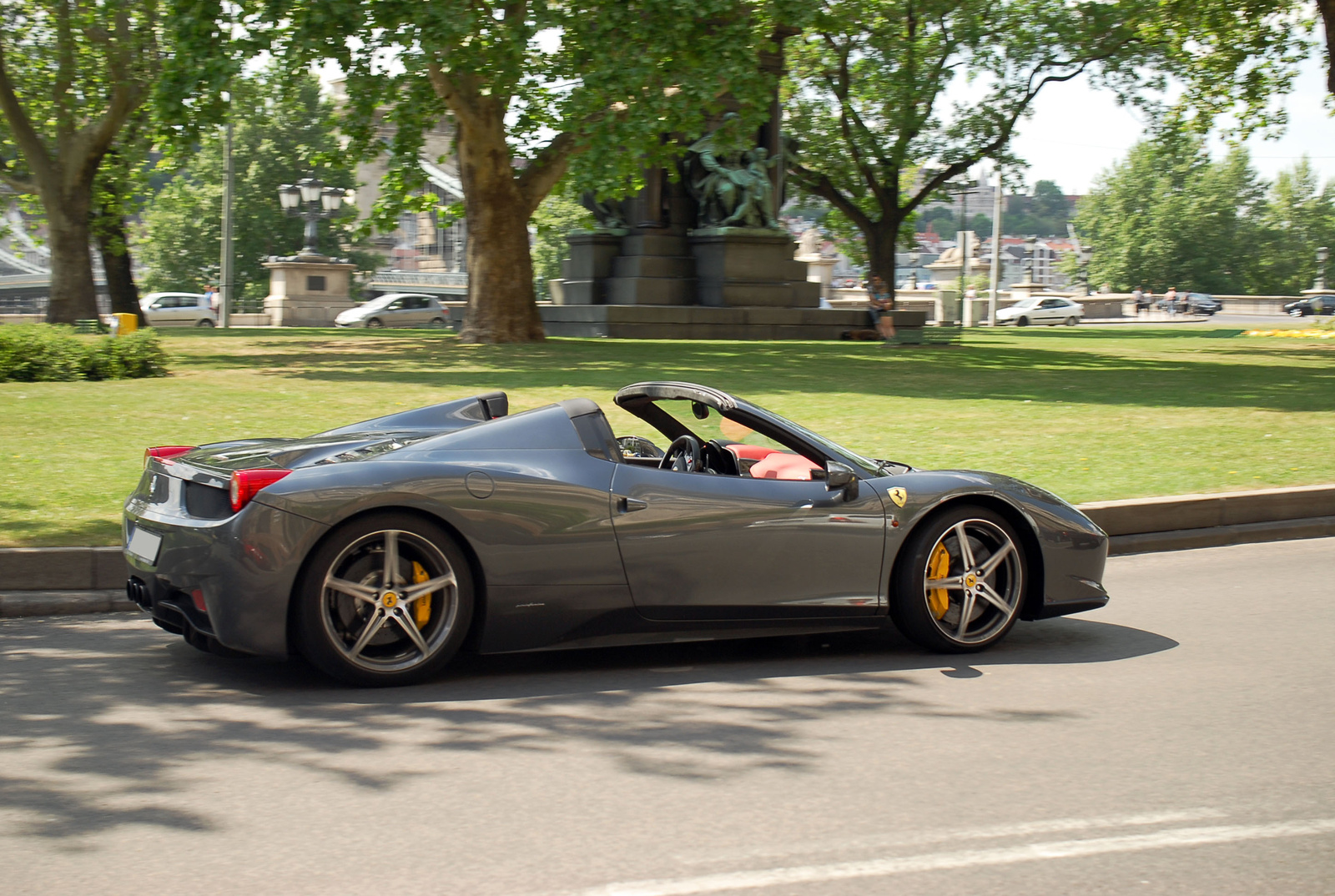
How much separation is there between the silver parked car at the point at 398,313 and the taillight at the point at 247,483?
4499 centimetres

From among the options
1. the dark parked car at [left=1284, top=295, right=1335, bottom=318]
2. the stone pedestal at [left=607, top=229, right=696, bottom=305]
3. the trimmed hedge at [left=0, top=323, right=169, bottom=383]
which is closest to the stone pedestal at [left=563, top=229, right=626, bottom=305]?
the stone pedestal at [left=607, top=229, right=696, bottom=305]

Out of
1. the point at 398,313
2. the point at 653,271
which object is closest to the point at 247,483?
the point at 653,271

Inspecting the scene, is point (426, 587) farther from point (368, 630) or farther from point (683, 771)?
point (683, 771)

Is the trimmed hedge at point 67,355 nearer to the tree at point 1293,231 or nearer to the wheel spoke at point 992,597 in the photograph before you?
the wheel spoke at point 992,597

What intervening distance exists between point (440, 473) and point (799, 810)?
2.08 meters

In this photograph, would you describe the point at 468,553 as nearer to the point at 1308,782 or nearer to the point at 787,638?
the point at 787,638

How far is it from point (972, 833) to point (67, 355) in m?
14.7

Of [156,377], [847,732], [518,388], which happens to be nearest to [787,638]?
[847,732]

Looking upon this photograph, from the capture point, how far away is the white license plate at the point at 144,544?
5.42 metres

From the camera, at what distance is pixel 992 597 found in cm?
623

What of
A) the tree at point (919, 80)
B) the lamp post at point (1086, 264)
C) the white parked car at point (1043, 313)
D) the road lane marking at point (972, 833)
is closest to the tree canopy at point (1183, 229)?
the lamp post at point (1086, 264)

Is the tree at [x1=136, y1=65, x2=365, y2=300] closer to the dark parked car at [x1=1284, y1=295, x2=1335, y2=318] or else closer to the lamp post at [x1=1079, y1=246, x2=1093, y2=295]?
the dark parked car at [x1=1284, y1=295, x2=1335, y2=318]

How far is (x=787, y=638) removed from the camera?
21.7 ft

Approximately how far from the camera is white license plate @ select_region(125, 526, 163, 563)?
17.8 feet
